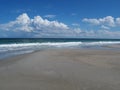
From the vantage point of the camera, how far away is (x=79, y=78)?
268 inches

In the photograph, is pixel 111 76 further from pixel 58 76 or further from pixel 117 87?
pixel 58 76

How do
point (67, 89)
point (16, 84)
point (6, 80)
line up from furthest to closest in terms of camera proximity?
point (6, 80), point (16, 84), point (67, 89)

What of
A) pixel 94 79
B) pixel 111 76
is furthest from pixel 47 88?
pixel 111 76

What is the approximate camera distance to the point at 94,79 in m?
6.65

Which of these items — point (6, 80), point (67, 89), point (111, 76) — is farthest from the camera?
point (111, 76)

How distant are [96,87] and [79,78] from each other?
1.19 m

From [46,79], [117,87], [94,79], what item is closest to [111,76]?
[94,79]

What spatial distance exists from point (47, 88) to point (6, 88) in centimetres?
121

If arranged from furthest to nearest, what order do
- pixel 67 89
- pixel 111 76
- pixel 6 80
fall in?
pixel 111 76, pixel 6 80, pixel 67 89

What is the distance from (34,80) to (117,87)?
275 centimetres

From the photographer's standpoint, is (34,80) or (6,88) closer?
(6,88)

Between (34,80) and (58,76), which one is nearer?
(34,80)

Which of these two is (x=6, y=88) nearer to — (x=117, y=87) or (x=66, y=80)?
(x=66, y=80)

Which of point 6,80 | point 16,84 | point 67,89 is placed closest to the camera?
point 67,89
